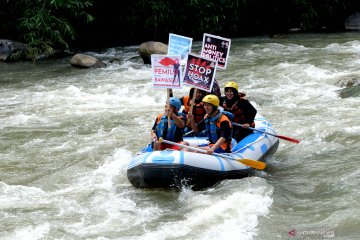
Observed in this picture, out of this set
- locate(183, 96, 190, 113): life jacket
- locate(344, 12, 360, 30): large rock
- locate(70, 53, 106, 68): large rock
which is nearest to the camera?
locate(183, 96, 190, 113): life jacket

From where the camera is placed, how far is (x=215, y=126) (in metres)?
6.18

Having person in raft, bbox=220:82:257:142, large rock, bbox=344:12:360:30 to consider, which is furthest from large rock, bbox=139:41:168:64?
large rock, bbox=344:12:360:30

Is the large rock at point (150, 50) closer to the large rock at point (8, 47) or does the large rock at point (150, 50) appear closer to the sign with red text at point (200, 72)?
the large rock at point (8, 47)

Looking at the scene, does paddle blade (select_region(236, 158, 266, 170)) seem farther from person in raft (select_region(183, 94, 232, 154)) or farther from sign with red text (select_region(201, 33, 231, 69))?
sign with red text (select_region(201, 33, 231, 69))

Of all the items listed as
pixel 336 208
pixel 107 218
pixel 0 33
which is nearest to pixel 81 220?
pixel 107 218

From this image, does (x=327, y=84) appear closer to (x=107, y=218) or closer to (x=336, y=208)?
(x=336, y=208)

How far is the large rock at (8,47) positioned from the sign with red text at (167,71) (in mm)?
10081

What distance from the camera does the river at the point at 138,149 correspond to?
5.21 metres

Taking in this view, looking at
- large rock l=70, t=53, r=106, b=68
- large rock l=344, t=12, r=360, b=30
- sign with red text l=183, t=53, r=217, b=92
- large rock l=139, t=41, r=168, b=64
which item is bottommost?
large rock l=70, t=53, r=106, b=68

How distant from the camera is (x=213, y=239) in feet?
15.9

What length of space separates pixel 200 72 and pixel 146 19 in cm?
1136

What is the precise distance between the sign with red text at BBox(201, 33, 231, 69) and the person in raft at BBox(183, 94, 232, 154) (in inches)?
50.8

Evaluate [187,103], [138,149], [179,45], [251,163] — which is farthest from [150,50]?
[251,163]

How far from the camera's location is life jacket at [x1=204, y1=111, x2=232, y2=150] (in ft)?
20.2
